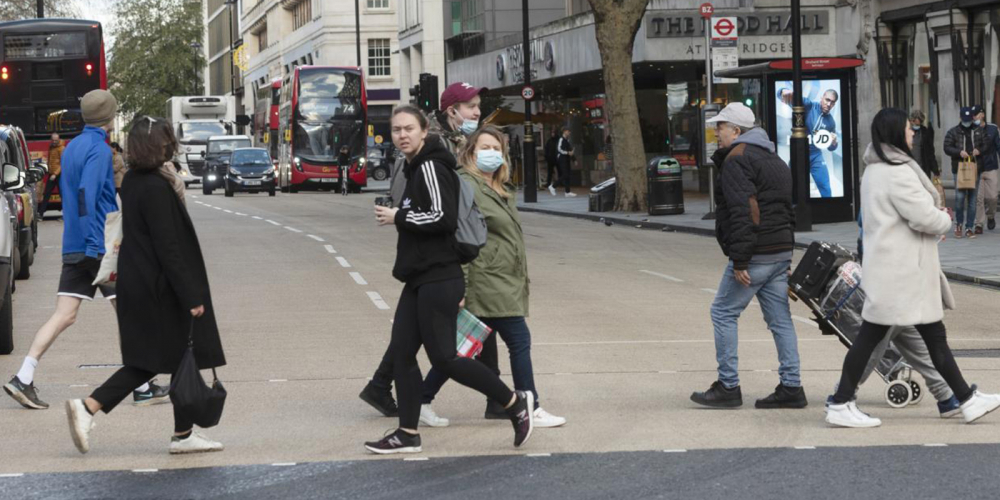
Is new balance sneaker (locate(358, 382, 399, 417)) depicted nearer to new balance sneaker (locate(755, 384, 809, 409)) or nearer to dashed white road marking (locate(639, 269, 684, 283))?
new balance sneaker (locate(755, 384, 809, 409))

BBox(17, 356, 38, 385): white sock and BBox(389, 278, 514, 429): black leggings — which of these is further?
BBox(17, 356, 38, 385): white sock

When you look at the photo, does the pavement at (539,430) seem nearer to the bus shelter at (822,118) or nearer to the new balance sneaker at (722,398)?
the new balance sneaker at (722,398)

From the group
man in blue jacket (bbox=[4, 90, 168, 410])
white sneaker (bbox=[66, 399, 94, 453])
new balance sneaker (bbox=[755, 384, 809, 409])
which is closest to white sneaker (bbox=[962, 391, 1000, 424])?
new balance sneaker (bbox=[755, 384, 809, 409])

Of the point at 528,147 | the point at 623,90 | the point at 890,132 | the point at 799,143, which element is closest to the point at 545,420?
the point at 890,132

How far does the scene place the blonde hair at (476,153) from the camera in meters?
7.75

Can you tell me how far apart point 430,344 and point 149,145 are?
1550 millimetres

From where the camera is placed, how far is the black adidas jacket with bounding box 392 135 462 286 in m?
7.07

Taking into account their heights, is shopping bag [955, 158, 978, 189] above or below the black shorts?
above

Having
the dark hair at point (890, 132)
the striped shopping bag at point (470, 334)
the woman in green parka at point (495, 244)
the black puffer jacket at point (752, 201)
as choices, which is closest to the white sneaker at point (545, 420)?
the woman in green parka at point (495, 244)

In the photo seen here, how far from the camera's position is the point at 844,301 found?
8594mm

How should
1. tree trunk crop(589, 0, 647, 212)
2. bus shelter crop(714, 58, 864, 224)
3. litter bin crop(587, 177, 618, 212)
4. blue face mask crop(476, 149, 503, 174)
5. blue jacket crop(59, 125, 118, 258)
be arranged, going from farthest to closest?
litter bin crop(587, 177, 618, 212)
tree trunk crop(589, 0, 647, 212)
bus shelter crop(714, 58, 864, 224)
blue jacket crop(59, 125, 118, 258)
blue face mask crop(476, 149, 503, 174)

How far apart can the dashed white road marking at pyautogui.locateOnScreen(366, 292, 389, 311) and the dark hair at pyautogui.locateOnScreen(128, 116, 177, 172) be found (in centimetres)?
712

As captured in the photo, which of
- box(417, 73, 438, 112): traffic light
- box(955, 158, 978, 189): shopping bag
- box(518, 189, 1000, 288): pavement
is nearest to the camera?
box(518, 189, 1000, 288): pavement

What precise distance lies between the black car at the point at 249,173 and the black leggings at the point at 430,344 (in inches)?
1712
